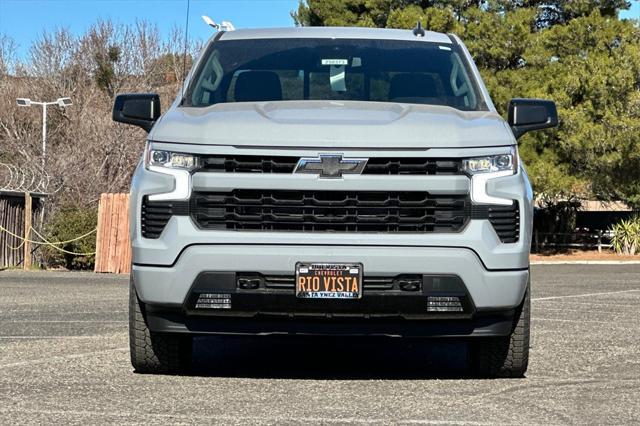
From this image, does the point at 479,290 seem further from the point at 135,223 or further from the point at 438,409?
the point at 135,223

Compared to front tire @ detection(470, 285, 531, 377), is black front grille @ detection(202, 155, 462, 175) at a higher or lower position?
higher

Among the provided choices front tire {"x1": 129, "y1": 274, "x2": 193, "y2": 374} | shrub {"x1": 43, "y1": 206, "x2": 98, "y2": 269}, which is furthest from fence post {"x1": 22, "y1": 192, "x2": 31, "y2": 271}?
front tire {"x1": 129, "y1": 274, "x2": 193, "y2": 374}

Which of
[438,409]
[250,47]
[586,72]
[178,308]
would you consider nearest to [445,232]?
[438,409]

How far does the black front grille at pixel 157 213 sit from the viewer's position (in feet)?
21.5

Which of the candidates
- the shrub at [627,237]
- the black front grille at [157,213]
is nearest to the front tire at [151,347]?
the black front grille at [157,213]

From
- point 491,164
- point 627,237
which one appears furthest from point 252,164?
point 627,237

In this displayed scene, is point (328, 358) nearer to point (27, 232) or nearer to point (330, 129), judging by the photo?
point (330, 129)

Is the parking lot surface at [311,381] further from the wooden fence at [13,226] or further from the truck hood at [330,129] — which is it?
the wooden fence at [13,226]

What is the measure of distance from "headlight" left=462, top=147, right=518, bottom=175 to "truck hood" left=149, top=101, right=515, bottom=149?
3.1 inches

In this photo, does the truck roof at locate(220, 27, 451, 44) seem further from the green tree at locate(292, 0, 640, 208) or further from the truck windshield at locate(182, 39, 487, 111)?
the green tree at locate(292, 0, 640, 208)

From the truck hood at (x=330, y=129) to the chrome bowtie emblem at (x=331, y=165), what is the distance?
0.07 metres

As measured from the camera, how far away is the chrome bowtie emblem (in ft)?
21.4

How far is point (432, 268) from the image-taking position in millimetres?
6449

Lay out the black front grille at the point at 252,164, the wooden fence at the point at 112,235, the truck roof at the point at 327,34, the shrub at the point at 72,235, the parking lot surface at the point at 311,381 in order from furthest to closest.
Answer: the shrub at the point at 72,235 → the wooden fence at the point at 112,235 → the truck roof at the point at 327,34 → the black front grille at the point at 252,164 → the parking lot surface at the point at 311,381
